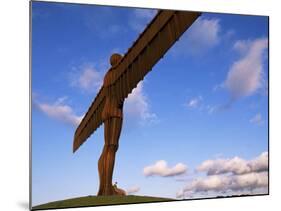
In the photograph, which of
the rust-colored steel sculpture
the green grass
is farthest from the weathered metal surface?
the green grass

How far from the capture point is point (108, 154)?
4.86 metres

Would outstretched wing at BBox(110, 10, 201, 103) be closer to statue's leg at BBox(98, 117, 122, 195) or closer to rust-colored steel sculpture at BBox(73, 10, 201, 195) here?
rust-colored steel sculpture at BBox(73, 10, 201, 195)

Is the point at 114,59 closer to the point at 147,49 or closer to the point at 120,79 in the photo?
the point at 120,79

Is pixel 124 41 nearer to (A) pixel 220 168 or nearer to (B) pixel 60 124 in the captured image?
(B) pixel 60 124

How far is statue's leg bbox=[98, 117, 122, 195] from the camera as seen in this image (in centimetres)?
483

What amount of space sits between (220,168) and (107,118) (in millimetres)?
1074

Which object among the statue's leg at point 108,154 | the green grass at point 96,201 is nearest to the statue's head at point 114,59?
the statue's leg at point 108,154

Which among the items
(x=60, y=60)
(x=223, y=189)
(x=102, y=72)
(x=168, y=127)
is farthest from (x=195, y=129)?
(x=60, y=60)

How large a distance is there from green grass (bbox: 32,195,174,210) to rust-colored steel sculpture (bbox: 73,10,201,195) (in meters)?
0.05

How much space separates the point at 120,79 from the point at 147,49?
331mm

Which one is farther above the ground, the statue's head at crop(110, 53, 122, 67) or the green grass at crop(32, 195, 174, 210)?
the statue's head at crop(110, 53, 122, 67)

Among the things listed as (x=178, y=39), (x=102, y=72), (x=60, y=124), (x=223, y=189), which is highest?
(x=178, y=39)

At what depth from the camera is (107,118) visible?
16.2 ft

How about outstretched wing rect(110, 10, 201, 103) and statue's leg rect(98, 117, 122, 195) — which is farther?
outstretched wing rect(110, 10, 201, 103)
